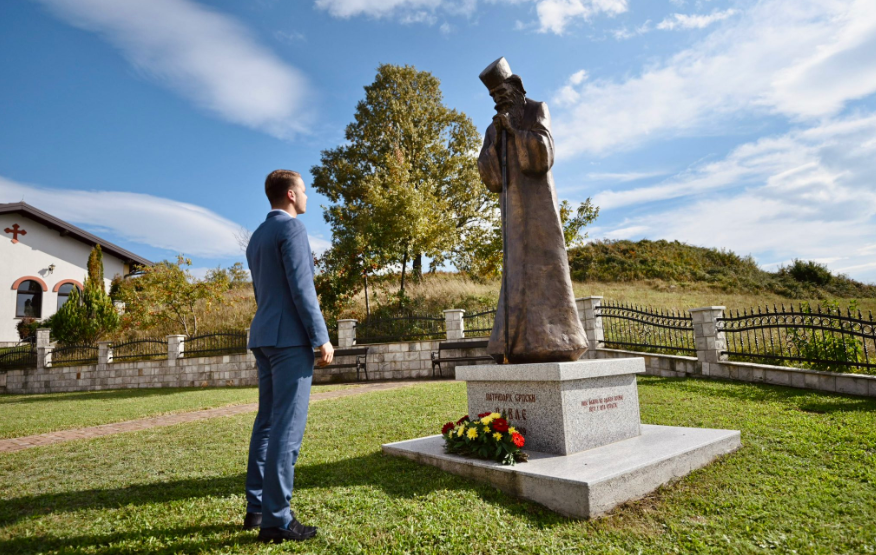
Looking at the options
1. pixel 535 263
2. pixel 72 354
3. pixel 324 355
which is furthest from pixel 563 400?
pixel 72 354

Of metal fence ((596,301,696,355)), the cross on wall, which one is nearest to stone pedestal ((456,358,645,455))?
metal fence ((596,301,696,355))

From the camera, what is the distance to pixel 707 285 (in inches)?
1016

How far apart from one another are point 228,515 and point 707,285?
27554mm

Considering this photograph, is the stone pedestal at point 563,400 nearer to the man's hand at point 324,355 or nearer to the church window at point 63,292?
the man's hand at point 324,355

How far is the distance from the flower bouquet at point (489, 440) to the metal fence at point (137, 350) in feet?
54.5

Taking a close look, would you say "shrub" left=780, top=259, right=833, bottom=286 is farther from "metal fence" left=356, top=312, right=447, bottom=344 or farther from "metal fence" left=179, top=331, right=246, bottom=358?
"metal fence" left=179, top=331, right=246, bottom=358

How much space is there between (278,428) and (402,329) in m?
12.9

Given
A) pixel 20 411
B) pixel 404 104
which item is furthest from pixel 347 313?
pixel 404 104

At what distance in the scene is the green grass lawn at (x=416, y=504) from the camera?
282 centimetres

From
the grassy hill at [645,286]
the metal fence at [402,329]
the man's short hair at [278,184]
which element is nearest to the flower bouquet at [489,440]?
the man's short hair at [278,184]

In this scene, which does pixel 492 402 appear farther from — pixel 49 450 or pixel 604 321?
pixel 604 321

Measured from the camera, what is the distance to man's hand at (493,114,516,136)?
482 cm

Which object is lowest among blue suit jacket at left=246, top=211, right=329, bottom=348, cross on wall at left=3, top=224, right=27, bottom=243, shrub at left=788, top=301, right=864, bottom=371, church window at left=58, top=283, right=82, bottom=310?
shrub at left=788, top=301, right=864, bottom=371

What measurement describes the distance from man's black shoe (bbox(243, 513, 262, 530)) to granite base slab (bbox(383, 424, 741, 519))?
1.63 meters
